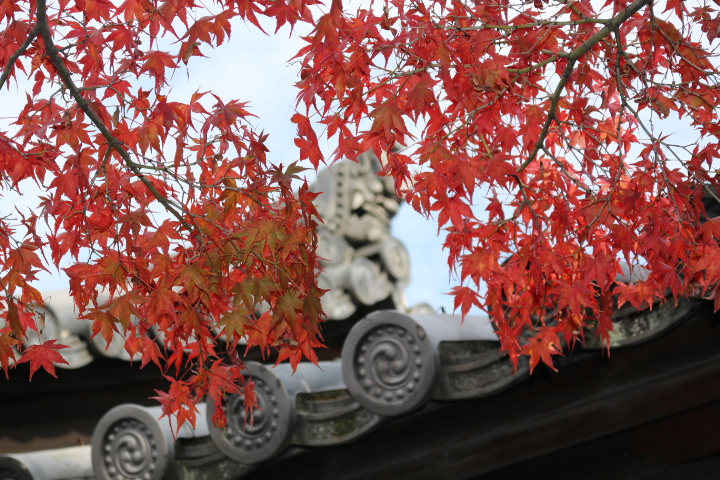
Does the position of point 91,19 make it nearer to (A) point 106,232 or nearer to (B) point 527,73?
(A) point 106,232

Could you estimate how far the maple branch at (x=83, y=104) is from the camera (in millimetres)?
2814

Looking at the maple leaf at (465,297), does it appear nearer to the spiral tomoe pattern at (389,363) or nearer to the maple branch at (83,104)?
the spiral tomoe pattern at (389,363)

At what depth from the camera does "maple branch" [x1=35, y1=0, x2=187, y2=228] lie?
2814 millimetres

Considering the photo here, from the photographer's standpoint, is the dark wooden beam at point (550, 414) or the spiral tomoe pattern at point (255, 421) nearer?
the dark wooden beam at point (550, 414)

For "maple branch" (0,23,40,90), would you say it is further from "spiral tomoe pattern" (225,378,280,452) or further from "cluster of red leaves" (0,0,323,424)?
"spiral tomoe pattern" (225,378,280,452)

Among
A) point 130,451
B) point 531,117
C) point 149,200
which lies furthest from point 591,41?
point 130,451

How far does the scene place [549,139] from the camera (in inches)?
163

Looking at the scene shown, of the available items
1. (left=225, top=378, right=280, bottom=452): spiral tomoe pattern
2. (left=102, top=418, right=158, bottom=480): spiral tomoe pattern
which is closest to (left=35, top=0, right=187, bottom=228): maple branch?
(left=225, top=378, right=280, bottom=452): spiral tomoe pattern

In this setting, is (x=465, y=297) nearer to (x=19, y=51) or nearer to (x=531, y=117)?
(x=531, y=117)

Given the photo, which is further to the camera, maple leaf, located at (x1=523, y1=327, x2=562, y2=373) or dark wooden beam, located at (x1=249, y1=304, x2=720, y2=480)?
dark wooden beam, located at (x1=249, y1=304, x2=720, y2=480)

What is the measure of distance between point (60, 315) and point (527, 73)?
426 cm

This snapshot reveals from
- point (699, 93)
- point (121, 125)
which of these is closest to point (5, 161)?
point (121, 125)

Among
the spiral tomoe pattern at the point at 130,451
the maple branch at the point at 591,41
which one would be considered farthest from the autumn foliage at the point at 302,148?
the spiral tomoe pattern at the point at 130,451

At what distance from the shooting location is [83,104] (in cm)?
286
